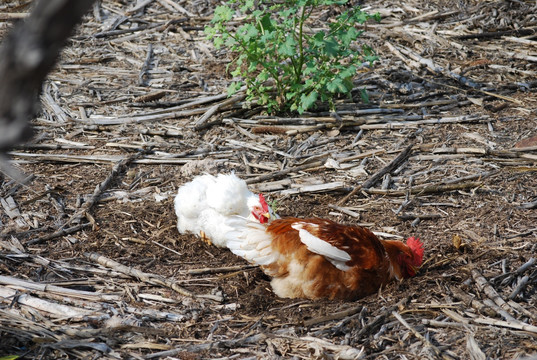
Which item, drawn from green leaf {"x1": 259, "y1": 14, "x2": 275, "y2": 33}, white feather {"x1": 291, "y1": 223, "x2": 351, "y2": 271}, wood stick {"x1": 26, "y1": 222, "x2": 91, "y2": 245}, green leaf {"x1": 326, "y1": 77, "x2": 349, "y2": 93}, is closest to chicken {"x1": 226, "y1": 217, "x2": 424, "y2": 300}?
white feather {"x1": 291, "y1": 223, "x2": 351, "y2": 271}

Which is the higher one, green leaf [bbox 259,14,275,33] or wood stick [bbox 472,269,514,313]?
green leaf [bbox 259,14,275,33]

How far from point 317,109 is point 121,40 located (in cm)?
380

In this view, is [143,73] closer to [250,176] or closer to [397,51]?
[250,176]

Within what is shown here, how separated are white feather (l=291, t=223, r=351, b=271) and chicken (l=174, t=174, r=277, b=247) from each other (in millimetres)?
667

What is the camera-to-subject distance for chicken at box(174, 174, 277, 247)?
17.2ft

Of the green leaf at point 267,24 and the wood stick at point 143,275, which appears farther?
the green leaf at point 267,24

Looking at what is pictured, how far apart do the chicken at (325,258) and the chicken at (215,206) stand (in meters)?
0.44

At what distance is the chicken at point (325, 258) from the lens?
4.59 meters

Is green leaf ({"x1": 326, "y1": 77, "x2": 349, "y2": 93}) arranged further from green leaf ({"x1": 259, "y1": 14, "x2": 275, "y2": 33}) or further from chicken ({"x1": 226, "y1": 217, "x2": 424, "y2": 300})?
chicken ({"x1": 226, "y1": 217, "x2": 424, "y2": 300})

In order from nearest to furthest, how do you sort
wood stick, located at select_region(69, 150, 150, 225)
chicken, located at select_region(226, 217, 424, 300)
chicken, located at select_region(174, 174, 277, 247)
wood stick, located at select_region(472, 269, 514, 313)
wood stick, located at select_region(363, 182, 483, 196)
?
wood stick, located at select_region(472, 269, 514, 313), chicken, located at select_region(226, 217, 424, 300), chicken, located at select_region(174, 174, 277, 247), wood stick, located at select_region(69, 150, 150, 225), wood stick, located at select_region(363, 182, 483, 196)

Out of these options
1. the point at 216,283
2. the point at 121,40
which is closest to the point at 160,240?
the point at 216,283

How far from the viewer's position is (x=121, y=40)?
31.4 feet

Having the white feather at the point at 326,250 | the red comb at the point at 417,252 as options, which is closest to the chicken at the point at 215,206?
the white feather at the point at 326,250

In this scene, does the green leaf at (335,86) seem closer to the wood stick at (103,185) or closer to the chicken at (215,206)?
the chicken at (215,206)
